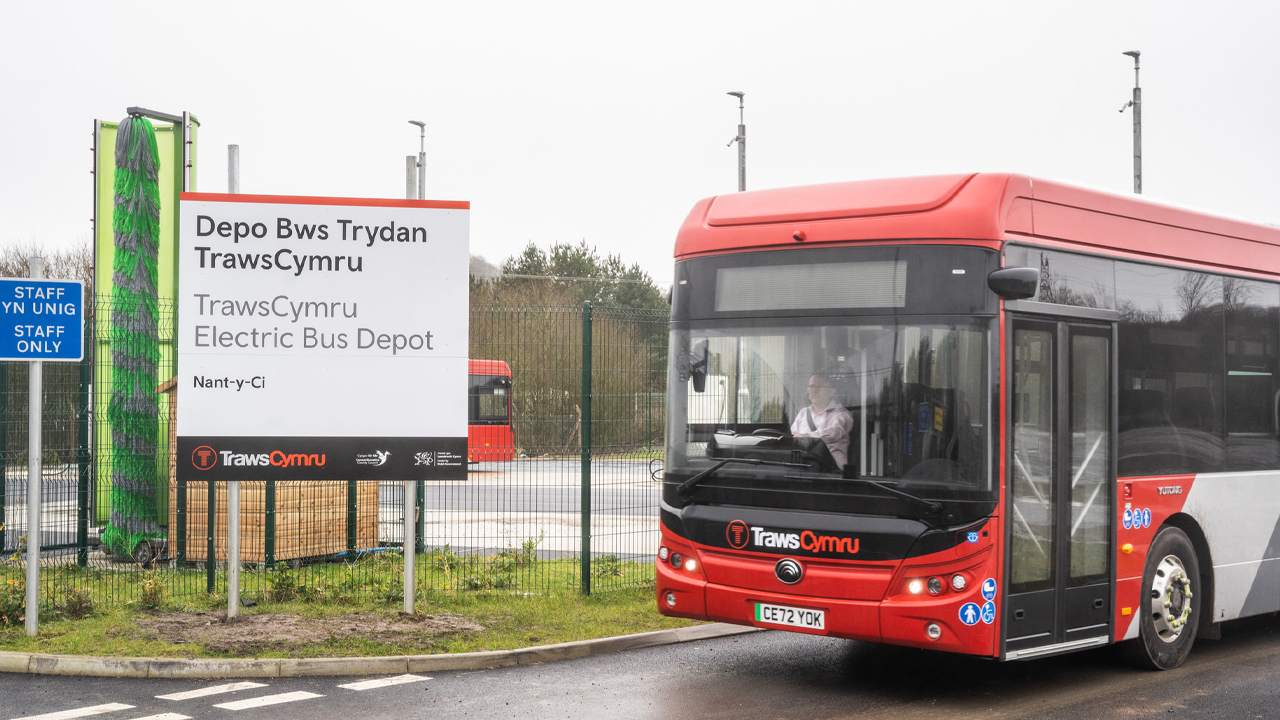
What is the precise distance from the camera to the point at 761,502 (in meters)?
7.71

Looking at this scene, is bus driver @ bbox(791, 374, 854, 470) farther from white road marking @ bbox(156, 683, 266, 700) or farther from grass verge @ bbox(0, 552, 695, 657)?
white road marking @ bbox(156, 683, 266, 700)


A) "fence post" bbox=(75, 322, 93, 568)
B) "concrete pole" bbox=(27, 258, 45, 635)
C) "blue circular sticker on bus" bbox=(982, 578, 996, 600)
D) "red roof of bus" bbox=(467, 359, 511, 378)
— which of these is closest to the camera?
"blue circular sticker on bus" bbox=(982, 578, 996, 600)

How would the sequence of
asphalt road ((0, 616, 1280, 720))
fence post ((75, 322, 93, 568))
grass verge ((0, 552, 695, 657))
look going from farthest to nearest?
fence post ((75, 322, 93, 568)) → grass verge ((0, 552, 695, 657)) → asphalt road ((0, 616, 1280, 720))

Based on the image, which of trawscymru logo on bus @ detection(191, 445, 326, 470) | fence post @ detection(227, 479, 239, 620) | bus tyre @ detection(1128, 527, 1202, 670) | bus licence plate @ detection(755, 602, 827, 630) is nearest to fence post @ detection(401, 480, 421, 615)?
trawscymru logo on bus @ detection(191, 445, 326, 470)

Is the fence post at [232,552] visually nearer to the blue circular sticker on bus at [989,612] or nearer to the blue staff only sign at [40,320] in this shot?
the blue staff only sign at [40,320]

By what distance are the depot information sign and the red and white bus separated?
7.69ft

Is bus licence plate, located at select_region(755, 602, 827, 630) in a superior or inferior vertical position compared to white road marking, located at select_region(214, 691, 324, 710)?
superior

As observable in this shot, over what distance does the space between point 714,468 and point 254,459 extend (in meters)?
3.80

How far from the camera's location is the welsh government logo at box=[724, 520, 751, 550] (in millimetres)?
7738

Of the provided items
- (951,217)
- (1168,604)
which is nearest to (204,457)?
(951,217)

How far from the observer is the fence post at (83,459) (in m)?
12.1

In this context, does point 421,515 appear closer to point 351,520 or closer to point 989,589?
point 351,520

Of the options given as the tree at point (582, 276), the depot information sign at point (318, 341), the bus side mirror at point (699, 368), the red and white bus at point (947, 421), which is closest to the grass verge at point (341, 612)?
the depot information sign at point (318, 341)

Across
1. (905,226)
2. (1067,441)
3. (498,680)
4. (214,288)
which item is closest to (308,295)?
(214,288)
